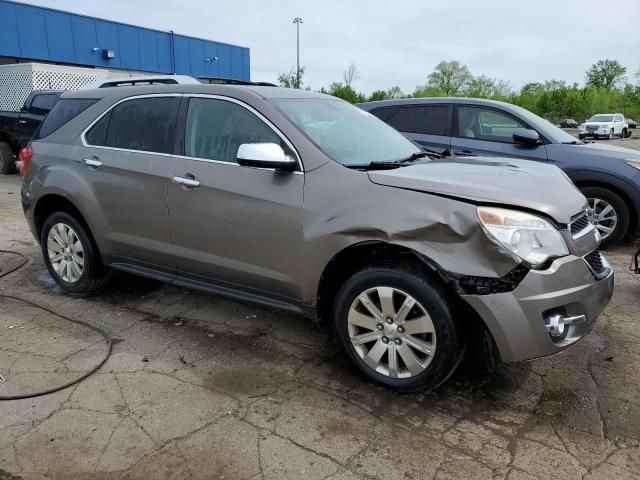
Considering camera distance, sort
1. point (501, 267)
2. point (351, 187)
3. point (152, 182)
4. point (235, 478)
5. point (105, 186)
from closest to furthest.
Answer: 1. point (235, 478)
2. point (501, 267)
3. point (351, 187)
4. point (152, 182)
5. point (105, 186)

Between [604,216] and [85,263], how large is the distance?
5.48m

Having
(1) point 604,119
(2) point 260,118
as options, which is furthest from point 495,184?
(1) point 604,119

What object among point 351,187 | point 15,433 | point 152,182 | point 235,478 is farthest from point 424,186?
point 15,433

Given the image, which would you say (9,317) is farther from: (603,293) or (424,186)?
(603,293)

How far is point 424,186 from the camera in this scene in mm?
2850

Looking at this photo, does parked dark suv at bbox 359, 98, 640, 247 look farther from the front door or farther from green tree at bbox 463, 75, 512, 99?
green tree at bbox 463, 75, 512, 99

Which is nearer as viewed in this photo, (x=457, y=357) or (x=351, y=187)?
(x=457, y=357)

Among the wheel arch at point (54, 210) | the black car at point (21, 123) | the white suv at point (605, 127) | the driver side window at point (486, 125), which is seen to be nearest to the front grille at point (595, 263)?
the wheel arch at point (54, 210)

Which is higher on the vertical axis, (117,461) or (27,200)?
(27,200)

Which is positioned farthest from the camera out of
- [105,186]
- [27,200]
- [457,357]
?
[27,200]

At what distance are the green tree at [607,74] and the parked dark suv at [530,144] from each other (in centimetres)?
9110

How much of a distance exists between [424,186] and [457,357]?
93cm

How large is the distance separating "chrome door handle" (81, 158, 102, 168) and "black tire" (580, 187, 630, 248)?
515 centimetres

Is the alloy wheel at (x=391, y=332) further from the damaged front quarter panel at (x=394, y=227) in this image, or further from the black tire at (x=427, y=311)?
the damaged front quarter panel at (x=394, y=227)
